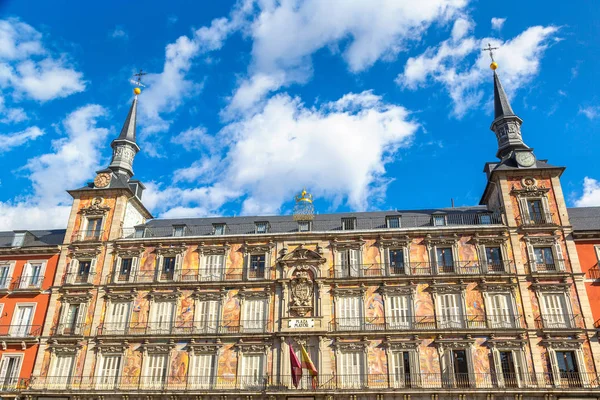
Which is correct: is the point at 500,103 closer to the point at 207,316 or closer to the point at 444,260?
the point at 444,260

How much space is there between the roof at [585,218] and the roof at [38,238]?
43772 millimetres

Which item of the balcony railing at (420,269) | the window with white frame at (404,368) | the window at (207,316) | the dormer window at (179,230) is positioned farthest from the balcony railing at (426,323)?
the dormer window at (179,230)

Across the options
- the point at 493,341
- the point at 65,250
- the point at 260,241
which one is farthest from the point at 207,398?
the point at 493,341

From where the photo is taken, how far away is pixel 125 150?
159 feet

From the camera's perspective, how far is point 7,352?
125 ft

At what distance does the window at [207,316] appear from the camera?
123 feet

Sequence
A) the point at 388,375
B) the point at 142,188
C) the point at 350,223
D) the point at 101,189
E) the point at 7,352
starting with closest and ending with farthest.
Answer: the point at 388,375 < the point at 7,352 < the point at 350,223 < the point at 101,189 < the point at 142,188

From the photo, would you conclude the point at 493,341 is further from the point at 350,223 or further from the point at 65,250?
the point at 65,250

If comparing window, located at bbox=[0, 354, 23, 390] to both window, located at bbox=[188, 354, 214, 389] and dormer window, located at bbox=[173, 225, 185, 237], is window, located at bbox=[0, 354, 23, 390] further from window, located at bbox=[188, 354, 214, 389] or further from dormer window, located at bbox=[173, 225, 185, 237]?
dormer window, located at bbox=[173, 225, 185, 237]

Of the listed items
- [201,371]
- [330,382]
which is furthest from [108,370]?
[330,382]

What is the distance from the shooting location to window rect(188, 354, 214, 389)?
3562cm

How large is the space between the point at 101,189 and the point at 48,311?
1120 centimetres

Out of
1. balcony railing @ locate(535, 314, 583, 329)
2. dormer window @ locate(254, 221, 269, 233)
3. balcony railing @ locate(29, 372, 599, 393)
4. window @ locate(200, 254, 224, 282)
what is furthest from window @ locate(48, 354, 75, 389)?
balcony railing @ locate(535, 314, 583, 329)

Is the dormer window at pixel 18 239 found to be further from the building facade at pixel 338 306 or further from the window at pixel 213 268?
the window at pixel 213 268
